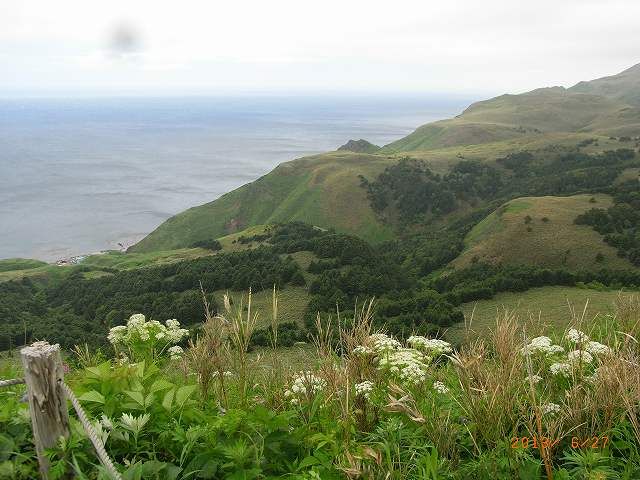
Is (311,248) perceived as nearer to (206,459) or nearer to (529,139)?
(206,459)

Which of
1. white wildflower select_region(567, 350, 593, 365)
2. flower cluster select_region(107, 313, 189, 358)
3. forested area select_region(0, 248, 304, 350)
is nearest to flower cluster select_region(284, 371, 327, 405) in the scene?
flower cluster select_region(107, 313, 189, 358)

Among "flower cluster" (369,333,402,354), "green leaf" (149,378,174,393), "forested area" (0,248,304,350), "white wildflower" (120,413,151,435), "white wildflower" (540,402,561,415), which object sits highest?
"green leaf" (149,378,174,393)

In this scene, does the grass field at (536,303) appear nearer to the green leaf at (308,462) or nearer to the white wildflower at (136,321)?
the white wildflower at (136,321)

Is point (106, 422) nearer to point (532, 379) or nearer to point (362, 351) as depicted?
point (362, 351)

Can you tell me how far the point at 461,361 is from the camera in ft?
13.4

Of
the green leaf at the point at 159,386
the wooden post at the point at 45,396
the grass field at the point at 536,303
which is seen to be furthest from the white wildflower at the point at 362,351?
the grass field at the point at 536,303

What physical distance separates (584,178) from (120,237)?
110560mm

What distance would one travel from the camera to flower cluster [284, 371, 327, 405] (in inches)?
180

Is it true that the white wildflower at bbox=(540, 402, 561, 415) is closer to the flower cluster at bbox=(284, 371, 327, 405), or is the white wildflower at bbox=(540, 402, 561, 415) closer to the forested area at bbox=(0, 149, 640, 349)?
the flower cluster at bbox=(284, 371, 327, 405)

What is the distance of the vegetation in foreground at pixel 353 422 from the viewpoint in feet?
11.1

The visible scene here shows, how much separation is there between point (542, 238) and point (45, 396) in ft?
205

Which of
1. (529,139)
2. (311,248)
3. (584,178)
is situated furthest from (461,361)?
(529,139)
